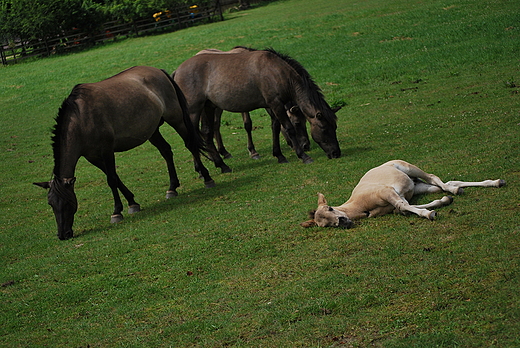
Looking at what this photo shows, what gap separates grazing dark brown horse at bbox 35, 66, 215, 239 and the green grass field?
2.19 ft

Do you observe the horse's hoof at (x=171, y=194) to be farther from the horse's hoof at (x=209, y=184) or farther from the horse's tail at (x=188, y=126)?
the horse's tail at (x=188, y=126)

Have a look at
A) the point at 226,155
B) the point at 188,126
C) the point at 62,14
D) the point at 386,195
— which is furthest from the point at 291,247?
the point at 62,14

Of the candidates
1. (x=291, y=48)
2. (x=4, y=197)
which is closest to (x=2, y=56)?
(x=291, y=48)

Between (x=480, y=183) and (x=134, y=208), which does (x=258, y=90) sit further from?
(x=480, y=183)

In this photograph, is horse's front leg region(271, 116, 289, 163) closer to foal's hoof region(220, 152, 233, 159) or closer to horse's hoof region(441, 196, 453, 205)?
foal's hoof region(220, 152, 233, 159)

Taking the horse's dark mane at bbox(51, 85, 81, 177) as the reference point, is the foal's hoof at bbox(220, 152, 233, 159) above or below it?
below

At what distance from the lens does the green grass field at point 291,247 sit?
16.9 feet

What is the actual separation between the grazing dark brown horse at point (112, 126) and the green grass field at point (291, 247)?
667 mm

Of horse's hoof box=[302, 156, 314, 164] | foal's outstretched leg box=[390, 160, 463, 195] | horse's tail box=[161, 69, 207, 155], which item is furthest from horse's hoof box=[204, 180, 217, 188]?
foal's outstretched leg box=[390, 160, 463, 195]

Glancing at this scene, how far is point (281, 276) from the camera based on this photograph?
645cm

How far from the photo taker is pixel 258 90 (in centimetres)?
1314

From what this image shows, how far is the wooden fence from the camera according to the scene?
137 feet

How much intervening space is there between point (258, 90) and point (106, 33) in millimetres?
33871

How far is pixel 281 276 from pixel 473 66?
49.8 feet
